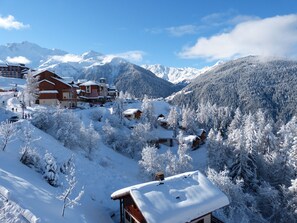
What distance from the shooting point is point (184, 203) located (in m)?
19.9

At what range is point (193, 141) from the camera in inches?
3243

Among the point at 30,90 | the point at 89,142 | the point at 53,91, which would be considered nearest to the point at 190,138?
the point at 53,91

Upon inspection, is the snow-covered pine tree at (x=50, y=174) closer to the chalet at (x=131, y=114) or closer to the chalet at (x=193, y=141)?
the chalet at (x=193, y=141)

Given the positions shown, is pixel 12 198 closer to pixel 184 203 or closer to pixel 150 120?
pixel 184 203

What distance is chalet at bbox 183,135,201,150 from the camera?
81.2 metres

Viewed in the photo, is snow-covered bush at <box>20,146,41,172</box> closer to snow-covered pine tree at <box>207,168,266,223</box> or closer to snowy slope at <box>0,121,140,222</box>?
snowy slope at <box>0,121,140,222</box>

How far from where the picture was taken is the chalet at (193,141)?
81188mm

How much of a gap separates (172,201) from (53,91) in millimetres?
55497

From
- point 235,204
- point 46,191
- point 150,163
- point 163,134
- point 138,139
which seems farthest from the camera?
point 163,134

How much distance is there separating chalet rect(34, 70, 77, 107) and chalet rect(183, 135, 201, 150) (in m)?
31.9

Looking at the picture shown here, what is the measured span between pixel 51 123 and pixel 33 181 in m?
21.5

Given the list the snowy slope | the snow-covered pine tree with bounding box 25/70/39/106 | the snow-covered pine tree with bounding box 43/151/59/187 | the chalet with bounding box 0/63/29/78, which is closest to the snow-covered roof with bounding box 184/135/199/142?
the snow-covered pine tree with bounding box 25/70/39/106

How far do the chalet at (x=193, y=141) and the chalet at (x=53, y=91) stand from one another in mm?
31865

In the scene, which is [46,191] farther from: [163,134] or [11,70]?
[11,70]
